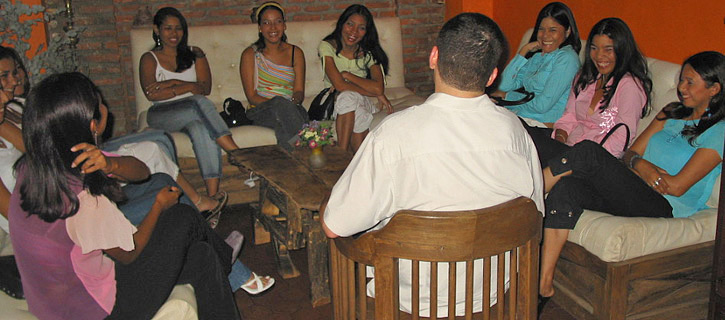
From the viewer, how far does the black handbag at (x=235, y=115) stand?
4215 millimetres

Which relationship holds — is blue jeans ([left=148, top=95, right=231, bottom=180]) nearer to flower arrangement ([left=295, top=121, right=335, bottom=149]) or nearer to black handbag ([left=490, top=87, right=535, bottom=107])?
flower arrangement ([left=295, top=121, right=335, bottom=149])

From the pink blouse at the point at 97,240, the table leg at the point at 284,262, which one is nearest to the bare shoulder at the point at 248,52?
the table leg at the point at 284,262

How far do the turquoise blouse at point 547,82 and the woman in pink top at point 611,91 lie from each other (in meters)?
0.18

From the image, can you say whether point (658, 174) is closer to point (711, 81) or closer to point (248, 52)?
point (711, 81)

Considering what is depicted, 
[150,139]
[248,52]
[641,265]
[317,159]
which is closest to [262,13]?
[248,52]

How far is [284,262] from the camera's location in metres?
3.29

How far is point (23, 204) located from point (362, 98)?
2460mm

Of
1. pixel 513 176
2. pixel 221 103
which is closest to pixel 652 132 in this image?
pixel 513 176

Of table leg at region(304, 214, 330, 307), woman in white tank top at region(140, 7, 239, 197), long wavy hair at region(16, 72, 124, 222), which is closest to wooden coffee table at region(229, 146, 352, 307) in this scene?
table leg at region(304, 214, 330, 307)

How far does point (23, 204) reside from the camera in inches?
75.7

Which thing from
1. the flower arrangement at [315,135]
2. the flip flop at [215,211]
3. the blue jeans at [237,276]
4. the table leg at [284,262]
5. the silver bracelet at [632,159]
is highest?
the flower arrangement at [315,135]

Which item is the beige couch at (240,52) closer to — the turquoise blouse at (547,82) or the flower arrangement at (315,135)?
the turquoise blouse at (547,82)

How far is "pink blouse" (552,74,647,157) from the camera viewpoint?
3.14 m

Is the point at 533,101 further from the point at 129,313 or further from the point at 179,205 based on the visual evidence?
the point at 129,313
